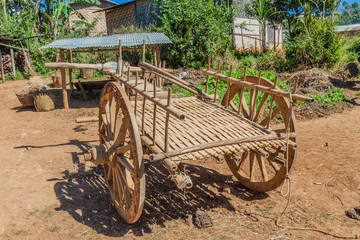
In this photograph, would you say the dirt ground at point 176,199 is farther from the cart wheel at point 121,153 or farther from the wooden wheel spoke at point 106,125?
the wooden wheel spoke at point 106,125

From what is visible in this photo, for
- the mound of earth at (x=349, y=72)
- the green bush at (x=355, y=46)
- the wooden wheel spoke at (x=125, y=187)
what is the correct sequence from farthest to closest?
the green bush at (x=355, y=46) < the mound of earth at (x=349, y=72) < the wooden wheel spoke at (x=125, y=187)

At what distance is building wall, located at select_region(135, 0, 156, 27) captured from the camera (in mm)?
14836

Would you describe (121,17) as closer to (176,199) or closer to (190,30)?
(190,30)

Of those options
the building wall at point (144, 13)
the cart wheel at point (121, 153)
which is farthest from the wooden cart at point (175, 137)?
the building wall at point (144, 13)

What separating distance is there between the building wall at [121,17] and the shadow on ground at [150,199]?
13.4 m

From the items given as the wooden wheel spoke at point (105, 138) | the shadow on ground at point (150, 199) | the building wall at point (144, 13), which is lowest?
the shadow on ground at point (150, 199)

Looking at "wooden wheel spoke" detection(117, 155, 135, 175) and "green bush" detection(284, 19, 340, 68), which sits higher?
"green bush" detection(284, 19, 340, 68)

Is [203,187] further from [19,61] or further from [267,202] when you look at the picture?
[19,61]

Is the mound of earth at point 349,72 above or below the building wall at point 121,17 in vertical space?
below

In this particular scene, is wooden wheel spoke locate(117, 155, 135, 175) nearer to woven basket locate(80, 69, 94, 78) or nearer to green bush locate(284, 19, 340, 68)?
green bush locate(284, 19, 340, 68)

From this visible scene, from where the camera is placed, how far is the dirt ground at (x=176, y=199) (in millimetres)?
2852

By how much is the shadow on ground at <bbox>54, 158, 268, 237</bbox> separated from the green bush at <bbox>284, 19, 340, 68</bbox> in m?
7.50

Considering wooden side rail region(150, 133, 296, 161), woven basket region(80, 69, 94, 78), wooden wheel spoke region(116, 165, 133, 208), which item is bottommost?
wooden wheel spoke region(116, 165, 133, 208)

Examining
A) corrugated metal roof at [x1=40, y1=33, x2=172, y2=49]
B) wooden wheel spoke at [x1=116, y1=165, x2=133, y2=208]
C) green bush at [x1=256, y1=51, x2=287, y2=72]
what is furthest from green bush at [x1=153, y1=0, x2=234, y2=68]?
wooden wheel spoke at [x1=116, y1=165, x2=133, y2=208]
